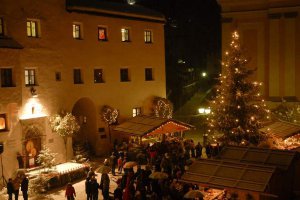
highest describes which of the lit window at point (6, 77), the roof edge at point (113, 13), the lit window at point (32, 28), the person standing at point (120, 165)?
the roof edge at point (113, 13)

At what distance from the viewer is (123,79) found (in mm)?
35281

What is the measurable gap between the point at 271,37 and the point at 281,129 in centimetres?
1438

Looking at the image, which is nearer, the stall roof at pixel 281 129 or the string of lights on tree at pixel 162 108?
the stall roof at pixel 281 129

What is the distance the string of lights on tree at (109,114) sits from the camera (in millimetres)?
32281

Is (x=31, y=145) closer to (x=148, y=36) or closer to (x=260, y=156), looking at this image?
(x=148, y=36)

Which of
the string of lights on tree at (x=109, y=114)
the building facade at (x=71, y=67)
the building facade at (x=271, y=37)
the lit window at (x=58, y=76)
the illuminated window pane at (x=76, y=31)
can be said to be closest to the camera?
the building facade at (x=71, y=67)

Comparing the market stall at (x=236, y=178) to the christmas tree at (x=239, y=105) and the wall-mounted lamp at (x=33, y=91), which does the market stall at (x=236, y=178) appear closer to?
the christmas tree at (x=239, y=105)

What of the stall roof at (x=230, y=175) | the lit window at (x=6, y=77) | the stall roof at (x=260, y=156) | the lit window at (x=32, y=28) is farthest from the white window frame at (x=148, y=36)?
the stall roof at (x=230, y=175)

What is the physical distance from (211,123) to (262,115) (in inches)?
121

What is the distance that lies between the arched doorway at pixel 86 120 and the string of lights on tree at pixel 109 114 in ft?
2.55

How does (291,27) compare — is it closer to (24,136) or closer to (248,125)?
(248,125)

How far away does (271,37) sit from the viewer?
126 feet

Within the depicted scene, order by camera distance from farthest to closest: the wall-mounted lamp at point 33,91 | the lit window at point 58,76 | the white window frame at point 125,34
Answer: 1. the white window frame at point 125,34
2. the lit window at point 58,76
3. the wall-mounted lamp at point 33,91

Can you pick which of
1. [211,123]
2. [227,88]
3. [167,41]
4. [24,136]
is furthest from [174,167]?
[167,41]
